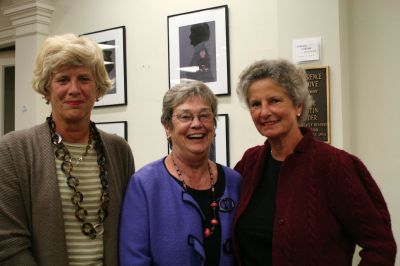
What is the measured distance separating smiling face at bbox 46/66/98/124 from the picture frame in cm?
138

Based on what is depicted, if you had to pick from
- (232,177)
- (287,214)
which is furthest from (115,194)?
(287,214)

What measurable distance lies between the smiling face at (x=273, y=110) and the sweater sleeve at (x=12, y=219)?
→ 888 millimetres

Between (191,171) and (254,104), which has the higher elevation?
(254,104)

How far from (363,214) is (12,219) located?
115cm

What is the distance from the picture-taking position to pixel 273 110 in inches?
65.4

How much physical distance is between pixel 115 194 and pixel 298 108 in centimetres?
77

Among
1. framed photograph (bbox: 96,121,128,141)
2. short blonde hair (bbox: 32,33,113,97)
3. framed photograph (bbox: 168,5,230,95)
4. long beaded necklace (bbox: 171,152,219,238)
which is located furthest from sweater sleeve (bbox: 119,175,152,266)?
framed photograph (bbox: 96,121,128,141)

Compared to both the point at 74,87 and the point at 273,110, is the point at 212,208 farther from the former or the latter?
the point at 74,87

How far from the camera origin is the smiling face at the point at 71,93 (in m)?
1.61

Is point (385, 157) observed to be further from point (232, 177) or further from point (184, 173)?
point (184, 173)

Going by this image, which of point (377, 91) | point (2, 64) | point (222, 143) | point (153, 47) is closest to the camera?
point (377, 91)

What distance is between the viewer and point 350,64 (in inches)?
109

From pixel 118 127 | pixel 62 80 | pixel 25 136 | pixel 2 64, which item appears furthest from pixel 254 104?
pixel 2 64

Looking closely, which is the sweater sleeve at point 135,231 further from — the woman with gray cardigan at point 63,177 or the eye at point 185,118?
the eye at point 185,118
